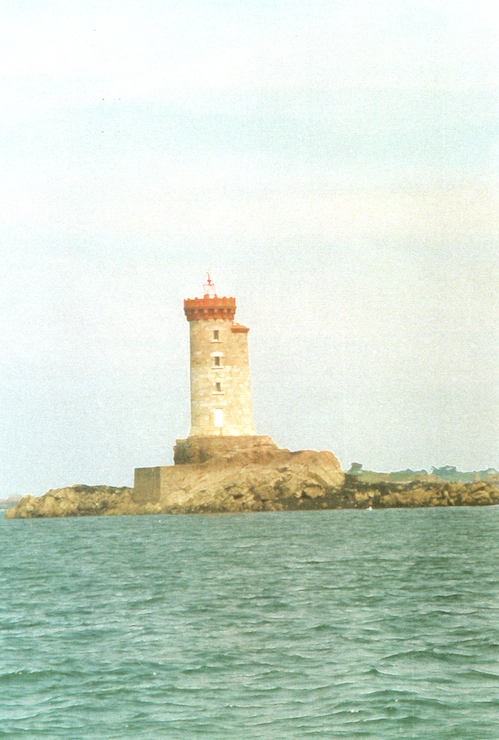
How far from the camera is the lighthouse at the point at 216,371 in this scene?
216 feet

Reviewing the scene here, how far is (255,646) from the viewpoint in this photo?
1803 cm

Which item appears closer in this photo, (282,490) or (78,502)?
(282,490)

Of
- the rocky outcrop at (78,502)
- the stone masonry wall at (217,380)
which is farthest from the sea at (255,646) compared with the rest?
the rocky outcrop at (78,502)

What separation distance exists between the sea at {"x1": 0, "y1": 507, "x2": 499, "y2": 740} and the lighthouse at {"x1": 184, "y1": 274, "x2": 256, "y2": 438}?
96.6ft

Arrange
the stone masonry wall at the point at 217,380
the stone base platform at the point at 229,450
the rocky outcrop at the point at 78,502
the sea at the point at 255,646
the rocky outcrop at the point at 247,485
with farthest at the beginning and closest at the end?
the rocky outcrop at the point at 78,502 < the stone masonry wall at the point at 217,380 < the stone base platform at the point at 229,450 < the rocky outcrop at the point at 247,485 < the sea at the point at 255,646

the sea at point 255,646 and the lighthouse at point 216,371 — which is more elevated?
the lighthouse at point 216,371

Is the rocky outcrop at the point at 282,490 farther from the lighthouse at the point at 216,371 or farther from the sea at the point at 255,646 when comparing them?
the sea at the point at 255,646

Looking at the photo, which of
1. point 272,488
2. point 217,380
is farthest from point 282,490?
point 217,380

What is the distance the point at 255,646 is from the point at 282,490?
46359 millimetres

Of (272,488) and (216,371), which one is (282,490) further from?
(216,371)

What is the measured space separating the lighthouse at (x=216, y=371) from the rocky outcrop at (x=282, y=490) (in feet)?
7.70

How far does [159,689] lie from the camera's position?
1534 centimetres

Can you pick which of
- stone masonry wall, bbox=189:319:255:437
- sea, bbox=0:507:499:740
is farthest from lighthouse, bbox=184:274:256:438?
sea, bbox=0:507:499:740

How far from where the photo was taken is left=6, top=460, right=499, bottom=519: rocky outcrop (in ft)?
211
